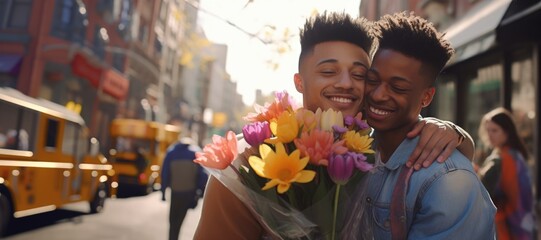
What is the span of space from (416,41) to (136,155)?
1686cm

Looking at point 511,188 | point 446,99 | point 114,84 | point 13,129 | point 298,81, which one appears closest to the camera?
point 298,81

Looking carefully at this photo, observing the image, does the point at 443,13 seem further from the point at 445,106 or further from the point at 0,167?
the point at 0,167

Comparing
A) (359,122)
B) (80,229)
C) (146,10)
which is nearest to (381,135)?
(359,122)

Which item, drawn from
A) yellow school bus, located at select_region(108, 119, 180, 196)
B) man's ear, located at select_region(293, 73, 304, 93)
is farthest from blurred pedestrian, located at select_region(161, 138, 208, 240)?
yellow school bus, located at select_region(108, 119, 180, 196)

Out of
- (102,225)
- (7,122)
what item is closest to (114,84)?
(102,225)

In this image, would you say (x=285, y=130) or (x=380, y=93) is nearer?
(x=285, y=130)

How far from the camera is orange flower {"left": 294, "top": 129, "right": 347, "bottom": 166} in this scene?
139 centimetres

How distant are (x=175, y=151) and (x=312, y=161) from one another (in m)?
6.59

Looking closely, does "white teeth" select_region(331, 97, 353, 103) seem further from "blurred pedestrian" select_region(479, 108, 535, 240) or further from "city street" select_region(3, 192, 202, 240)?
"city street" select_region(3, 192, 202, 240)

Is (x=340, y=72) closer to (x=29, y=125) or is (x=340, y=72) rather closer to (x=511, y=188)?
(x=511, y=188)

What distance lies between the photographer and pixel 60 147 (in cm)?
1025

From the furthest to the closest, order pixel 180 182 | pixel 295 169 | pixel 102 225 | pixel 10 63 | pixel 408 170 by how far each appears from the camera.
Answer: pixel 10 63 < pixel 102 225 < pixel 180 182 < pixel 408 170 < pixel 295 169

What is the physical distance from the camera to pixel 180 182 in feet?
25.0

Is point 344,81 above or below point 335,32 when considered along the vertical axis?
below
